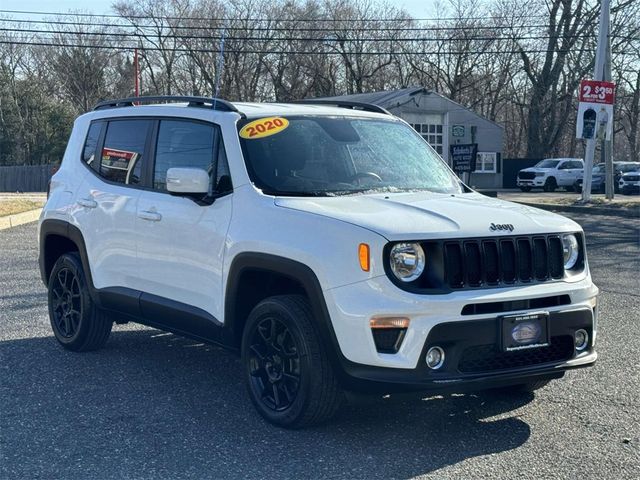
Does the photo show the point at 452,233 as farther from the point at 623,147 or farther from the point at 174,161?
the point at 623,147

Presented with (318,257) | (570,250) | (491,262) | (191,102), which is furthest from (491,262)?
(191,102)

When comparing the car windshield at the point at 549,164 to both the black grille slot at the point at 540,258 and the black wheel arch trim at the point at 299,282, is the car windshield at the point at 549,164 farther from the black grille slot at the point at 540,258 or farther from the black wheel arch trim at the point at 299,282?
the black wheel arch trim at the point at 299,282

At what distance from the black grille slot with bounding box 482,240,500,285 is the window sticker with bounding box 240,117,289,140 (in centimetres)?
171

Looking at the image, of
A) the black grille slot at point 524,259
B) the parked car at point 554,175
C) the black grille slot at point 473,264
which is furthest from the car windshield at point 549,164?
the black grille slot at point 473,264

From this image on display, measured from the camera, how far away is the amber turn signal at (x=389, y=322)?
4.43 m

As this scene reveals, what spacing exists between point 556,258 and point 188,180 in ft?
7.34

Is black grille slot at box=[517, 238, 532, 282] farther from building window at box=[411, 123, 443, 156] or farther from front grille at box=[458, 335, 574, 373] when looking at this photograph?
building window at box=[411, 123, 443, 156]

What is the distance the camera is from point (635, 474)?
14.3 feet

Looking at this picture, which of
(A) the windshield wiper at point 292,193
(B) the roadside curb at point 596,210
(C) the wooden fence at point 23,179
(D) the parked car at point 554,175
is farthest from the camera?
(C) the wooden fence at point 23,179

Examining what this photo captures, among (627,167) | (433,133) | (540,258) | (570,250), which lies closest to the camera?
(540,258)

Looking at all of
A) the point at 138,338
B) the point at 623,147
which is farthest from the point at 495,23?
the point at 138,338

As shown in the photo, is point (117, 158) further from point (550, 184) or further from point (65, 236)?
point (550, 184)

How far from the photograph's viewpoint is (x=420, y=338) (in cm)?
443

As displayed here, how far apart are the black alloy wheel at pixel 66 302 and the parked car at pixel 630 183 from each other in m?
34.8
